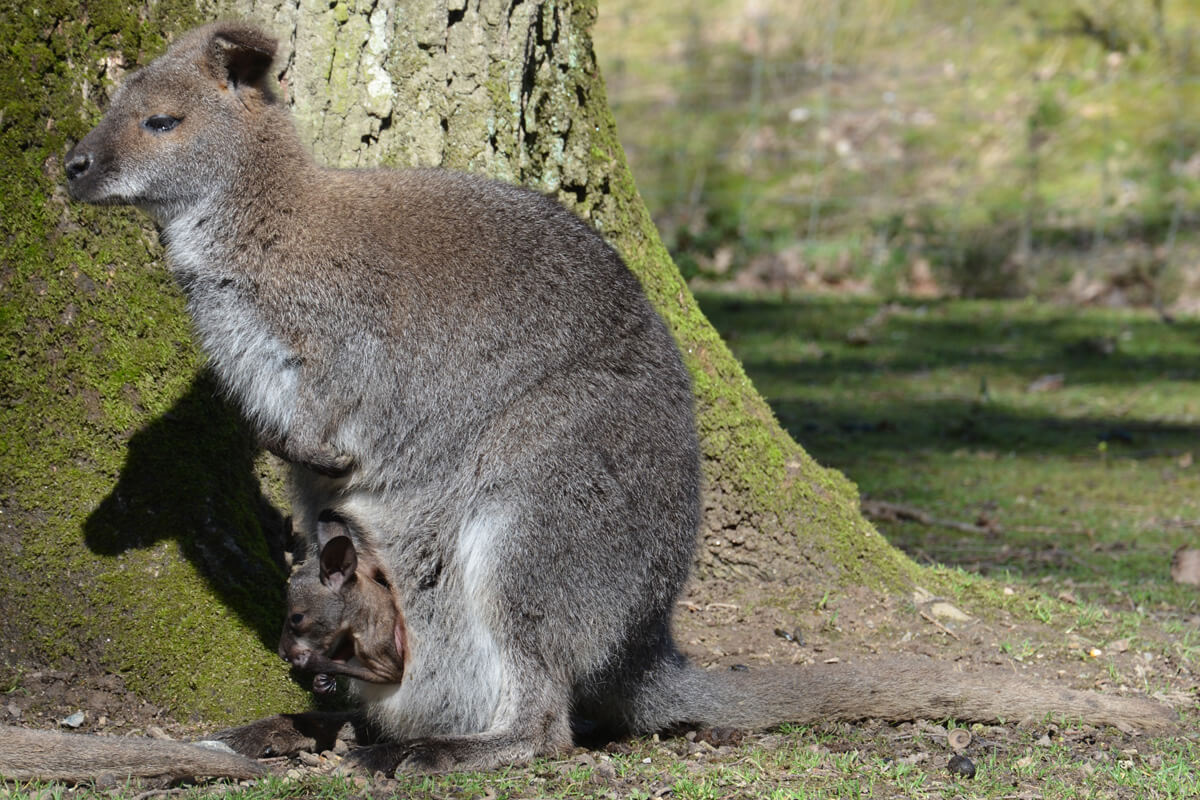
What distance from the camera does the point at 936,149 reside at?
39.4 ft

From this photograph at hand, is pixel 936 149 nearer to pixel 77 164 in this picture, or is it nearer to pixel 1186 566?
pixel 1186 566

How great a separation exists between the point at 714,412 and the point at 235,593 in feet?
5.62

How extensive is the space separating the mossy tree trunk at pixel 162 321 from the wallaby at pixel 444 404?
0.26 m

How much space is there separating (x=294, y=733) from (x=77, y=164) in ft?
5.37

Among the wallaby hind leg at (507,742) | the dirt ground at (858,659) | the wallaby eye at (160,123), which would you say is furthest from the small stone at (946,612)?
the wallaby eye at (160,123)

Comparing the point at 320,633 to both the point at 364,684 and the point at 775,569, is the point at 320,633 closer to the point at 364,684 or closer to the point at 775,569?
the point at 364,684

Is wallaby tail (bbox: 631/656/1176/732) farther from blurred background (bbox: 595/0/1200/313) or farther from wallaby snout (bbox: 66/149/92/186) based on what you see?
blurred background (bbox: 595/0/1200/313)

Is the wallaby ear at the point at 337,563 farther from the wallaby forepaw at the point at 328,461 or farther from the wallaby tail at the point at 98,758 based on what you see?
the wallaby tail at the point at 98,758

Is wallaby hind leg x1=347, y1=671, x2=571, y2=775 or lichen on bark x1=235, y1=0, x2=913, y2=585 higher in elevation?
lichen on bark x1=235, y1=0, x2=913, y2=585

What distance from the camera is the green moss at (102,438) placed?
350 cm

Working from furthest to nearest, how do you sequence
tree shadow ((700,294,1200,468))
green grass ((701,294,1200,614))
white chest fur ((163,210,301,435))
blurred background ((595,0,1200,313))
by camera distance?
blurred background ((595,0,1200,313)), tree shadow ((700,294,1200,468)), green grass ((701,294,1200,614)), white chest fur ((163,210,301,435))

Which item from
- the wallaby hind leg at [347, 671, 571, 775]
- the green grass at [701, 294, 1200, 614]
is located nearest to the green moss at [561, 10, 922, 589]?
the green grass at [701, 294, 1200, 614]

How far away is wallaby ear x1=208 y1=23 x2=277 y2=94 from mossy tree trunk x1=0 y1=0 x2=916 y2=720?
407mm

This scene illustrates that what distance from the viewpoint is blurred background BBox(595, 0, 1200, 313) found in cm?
1102
